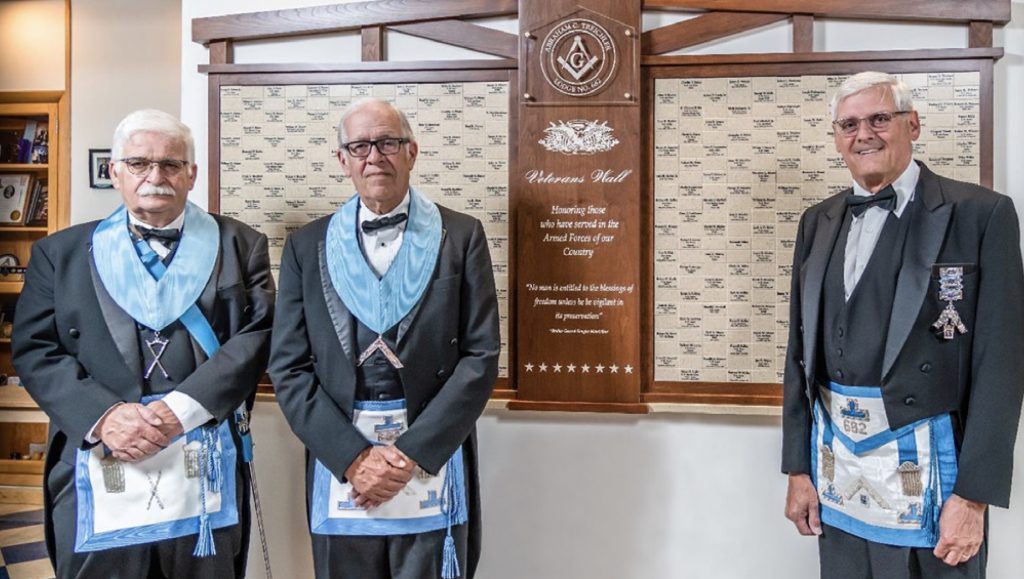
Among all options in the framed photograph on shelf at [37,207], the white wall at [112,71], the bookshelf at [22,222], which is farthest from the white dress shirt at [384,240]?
the framed photograph on shelf at [37,207]

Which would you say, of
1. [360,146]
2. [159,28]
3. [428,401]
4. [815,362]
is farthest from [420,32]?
[159,28]

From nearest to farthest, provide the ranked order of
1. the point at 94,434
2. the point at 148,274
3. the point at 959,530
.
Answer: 1. the point at 959,530
2. the point at 94,434
3. the point at 148,274

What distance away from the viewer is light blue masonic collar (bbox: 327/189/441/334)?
2.04 meters

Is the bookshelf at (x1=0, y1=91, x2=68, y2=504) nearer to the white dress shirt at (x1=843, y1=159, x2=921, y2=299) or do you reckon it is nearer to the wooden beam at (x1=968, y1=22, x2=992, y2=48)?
the white dress shirt at (x1=843, y1=159, x2=921, y2=299)

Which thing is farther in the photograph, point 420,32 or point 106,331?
point 420,32

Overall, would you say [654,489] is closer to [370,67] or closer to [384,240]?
[384,240]

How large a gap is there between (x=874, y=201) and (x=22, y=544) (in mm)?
4180

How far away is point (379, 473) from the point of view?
6.42 ft

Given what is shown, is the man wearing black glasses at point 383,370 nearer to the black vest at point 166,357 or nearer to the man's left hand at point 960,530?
the black vest at point 166,357

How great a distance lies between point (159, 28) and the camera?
461cm

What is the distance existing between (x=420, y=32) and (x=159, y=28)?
261 centimetres

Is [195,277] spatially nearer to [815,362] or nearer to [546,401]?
[546,401]

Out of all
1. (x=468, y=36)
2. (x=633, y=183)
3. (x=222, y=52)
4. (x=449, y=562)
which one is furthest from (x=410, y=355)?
(x=222, y=52)

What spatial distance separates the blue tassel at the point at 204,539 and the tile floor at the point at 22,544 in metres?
2.00
